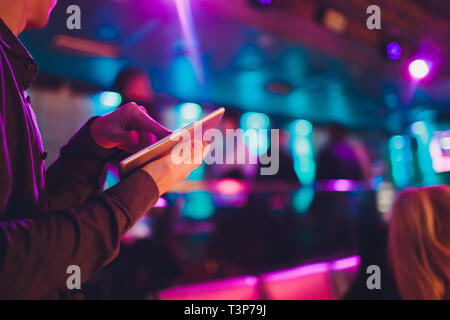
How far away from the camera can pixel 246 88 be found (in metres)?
6.21

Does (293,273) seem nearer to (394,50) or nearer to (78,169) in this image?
(78,169)

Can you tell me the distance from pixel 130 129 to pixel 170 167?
0.60 ft

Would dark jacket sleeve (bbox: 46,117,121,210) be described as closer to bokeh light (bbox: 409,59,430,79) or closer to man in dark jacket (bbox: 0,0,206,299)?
man in dark jacket (bbox: 0,0,206,299)

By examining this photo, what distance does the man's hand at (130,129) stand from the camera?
2.64ft

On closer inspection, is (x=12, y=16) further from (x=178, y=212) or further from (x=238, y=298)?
(x=178, y=212)

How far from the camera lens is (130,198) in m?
0.64

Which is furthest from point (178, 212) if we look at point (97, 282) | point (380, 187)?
point (380, 187)

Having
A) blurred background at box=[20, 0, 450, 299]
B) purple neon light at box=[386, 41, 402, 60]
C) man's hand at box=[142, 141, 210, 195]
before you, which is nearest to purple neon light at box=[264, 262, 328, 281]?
blurred background at box=[20, 0, 450, 299]

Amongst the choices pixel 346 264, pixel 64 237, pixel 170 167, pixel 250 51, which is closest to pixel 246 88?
pixel 250 51

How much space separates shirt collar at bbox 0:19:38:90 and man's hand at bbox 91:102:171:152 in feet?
0.64

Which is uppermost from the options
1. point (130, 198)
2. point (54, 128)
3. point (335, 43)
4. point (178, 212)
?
point (335, 43)

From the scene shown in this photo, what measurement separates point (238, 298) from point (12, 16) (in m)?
1.30

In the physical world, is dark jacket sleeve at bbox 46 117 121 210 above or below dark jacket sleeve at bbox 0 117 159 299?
above

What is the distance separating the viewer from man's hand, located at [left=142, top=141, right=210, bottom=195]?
703mm
